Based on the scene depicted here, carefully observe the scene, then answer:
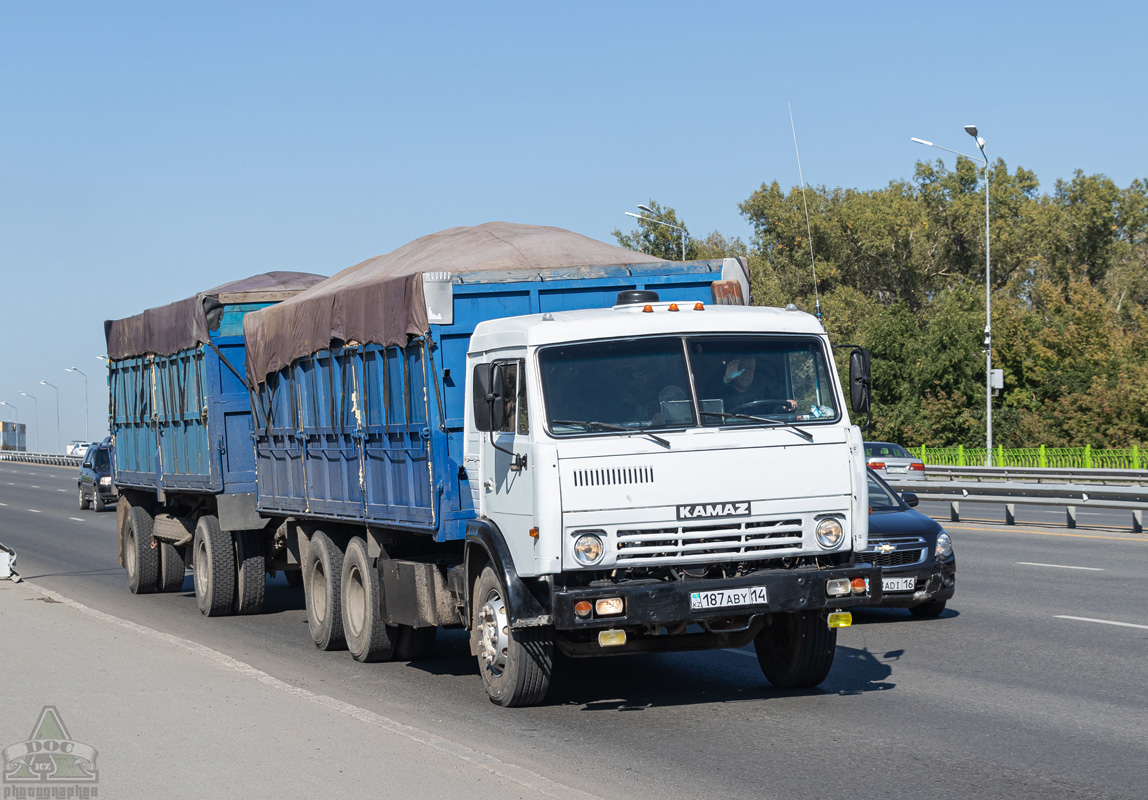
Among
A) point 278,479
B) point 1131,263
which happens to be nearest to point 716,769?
point 278,479

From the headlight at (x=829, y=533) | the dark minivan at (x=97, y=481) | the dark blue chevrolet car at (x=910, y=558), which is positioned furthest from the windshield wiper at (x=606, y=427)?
the dark minivan at (x=97, y=481)

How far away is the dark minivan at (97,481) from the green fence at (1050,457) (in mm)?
24129

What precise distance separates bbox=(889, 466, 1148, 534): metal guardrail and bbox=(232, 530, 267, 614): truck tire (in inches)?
515

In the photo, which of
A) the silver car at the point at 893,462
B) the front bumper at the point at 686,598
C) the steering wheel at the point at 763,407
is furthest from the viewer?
the silver car at the point at 893,462

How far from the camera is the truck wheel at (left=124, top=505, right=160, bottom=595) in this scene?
17.4 meters

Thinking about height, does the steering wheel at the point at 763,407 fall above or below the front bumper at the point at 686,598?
above

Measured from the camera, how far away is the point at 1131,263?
68688mm

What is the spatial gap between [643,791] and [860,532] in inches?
96.7

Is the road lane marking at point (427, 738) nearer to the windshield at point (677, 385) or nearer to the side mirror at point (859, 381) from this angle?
the windshield at point (677, 385)

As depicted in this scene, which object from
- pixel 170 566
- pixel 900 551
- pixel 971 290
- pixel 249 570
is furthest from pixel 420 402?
pixel 971 290

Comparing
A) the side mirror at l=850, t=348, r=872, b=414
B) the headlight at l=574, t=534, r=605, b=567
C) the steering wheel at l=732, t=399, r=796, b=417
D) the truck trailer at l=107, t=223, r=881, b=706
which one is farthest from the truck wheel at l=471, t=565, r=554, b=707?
the side mirror at l=850, t=348, r=872, b=414

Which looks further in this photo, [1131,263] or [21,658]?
[1131,263]

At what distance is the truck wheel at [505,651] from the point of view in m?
8.57

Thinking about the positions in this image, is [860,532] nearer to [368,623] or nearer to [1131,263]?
[368,623]
